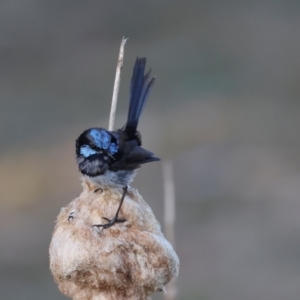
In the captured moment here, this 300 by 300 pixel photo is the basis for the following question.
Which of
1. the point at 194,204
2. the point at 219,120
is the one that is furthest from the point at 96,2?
the point at 194,204

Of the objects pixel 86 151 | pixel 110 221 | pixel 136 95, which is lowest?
pixel 110 221

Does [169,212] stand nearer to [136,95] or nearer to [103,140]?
[103,140]

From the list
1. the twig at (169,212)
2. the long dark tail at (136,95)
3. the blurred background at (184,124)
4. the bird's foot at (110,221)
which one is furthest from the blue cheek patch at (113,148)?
the blurred background at (184,124)

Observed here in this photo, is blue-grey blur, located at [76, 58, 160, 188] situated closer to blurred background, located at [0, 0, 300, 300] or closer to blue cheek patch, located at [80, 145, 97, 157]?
blue cheek patch, located at [80, 145, 97, 157]

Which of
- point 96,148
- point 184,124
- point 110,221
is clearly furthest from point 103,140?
point 184,124

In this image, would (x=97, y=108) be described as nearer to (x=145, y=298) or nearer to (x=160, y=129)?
(x=160, y=129)
